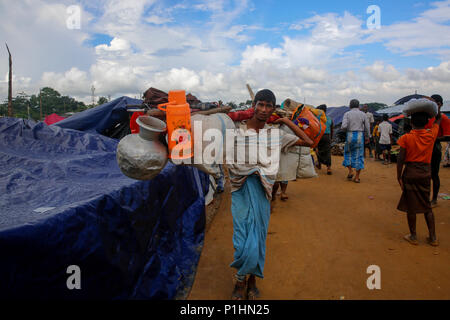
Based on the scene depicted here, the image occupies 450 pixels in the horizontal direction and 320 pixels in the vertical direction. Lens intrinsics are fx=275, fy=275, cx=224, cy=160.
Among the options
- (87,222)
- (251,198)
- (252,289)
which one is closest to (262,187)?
(251,198)

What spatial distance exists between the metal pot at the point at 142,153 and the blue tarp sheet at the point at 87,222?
621 millimetres

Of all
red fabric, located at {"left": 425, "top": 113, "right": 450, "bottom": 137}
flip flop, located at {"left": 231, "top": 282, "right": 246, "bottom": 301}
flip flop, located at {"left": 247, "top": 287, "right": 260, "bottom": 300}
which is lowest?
flip flop, located at {"left": 247, "top": 287, "right": 260, "bottom": 300}

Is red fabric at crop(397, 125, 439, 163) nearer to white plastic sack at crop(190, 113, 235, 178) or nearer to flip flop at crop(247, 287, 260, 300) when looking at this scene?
flip flop at crop(247, 287, 260, 300)

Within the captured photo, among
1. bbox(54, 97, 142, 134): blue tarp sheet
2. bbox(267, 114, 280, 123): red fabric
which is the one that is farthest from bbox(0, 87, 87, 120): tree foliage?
bbox(267, 114, 280, 123): red fabric

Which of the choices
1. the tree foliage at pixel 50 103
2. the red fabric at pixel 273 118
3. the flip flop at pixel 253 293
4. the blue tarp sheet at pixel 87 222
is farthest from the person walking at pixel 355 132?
the tree foliage at pixel 50 103

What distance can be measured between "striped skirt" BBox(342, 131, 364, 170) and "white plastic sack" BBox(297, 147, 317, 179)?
12.5 ft

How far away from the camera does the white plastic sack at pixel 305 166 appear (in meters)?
3.80

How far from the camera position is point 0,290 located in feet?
4.59

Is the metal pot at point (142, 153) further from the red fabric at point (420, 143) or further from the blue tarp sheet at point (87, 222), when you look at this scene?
the red fabric at point (420, 143)

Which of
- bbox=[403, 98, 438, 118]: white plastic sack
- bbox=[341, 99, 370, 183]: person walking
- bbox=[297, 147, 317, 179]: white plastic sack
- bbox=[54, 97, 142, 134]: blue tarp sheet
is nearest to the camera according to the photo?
bbox=[403, 98, 438, 118]: white plastic sack

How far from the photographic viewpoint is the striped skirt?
6996 mm

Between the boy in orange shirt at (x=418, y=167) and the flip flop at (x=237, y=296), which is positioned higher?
the boy in orange shirt at (x=418, y=167)
